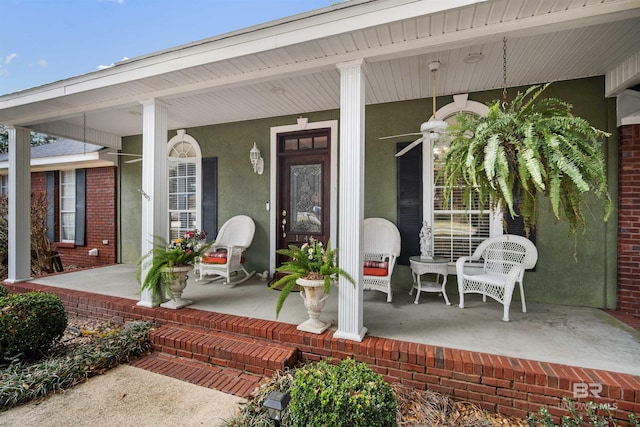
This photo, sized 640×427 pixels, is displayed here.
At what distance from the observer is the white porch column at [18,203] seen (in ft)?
15.0

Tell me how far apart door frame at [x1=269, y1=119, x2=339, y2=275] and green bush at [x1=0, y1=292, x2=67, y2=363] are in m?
2.68

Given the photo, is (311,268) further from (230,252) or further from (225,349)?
(230,252)

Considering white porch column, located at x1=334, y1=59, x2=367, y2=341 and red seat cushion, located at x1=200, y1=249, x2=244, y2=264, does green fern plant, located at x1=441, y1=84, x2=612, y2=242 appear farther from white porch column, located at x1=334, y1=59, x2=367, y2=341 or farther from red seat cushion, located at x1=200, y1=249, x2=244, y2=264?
red seat cushion, located at x1=200, y1=249, x2=244, y2=264

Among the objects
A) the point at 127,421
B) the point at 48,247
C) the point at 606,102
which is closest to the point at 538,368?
the point at 127,421

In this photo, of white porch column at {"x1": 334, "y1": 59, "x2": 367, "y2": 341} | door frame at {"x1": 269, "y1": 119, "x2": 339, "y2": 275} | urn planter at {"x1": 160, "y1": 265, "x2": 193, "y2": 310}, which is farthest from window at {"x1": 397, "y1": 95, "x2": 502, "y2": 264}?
urn planter at {"x1": 160, "y1": 265, "x2": 193, "y2": 310}

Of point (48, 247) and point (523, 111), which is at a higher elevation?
point (523, 111)

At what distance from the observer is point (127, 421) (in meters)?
2.04

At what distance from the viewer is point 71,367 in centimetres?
250

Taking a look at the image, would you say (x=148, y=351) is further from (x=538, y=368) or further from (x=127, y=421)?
(x=538, y=368)

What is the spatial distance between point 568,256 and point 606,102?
181cm

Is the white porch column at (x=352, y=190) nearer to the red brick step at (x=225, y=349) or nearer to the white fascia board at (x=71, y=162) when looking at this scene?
the red brick step at (x=225, y=349)

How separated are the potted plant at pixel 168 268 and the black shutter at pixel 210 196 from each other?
1861 mm

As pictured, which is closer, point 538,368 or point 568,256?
point 538,368

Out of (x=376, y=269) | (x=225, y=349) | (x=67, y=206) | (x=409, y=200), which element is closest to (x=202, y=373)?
(x=225, y=349)
